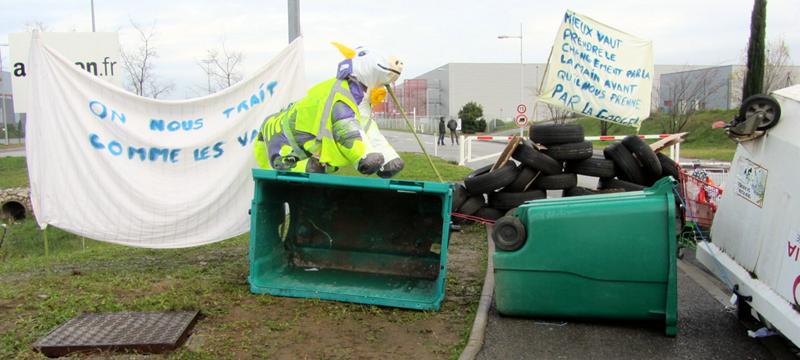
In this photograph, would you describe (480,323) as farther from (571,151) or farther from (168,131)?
(571,151)

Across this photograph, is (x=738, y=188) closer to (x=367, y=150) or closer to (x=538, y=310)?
(x=538, y=310)

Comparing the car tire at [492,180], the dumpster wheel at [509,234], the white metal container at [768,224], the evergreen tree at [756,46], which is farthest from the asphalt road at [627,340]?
the evergreen tree at [756,46]

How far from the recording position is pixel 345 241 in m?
6.27

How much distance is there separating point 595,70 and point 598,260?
7.00 meters

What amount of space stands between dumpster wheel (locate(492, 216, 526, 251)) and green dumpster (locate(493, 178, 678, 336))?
43 millimetres

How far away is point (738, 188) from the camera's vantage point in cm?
485

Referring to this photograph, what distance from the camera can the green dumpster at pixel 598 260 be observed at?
4.66m

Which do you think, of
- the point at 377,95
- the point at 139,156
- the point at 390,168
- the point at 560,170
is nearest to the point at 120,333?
the point at 139,156

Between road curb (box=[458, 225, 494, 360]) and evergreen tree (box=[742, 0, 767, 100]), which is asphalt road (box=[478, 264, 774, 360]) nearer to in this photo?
road curb (box=[458, 225, 494, 360])

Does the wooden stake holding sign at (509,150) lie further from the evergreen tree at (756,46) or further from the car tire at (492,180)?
the evergreen tree at (756,46)

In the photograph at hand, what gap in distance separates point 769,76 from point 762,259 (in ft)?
131

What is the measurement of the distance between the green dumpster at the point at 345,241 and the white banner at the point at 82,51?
5.51 metres

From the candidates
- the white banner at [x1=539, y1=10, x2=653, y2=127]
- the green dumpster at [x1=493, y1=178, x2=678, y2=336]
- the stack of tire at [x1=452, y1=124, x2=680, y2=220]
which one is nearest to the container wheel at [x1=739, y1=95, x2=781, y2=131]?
the green dumpster at [x1=493, y1=178, x2=678, y2=336]

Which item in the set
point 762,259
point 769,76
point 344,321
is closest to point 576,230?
point 762,259
